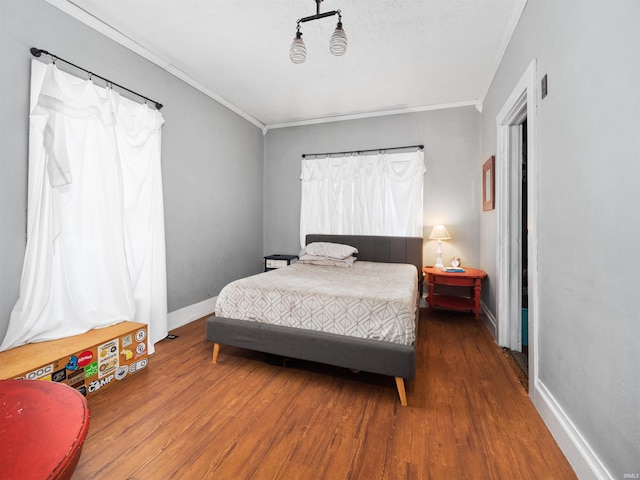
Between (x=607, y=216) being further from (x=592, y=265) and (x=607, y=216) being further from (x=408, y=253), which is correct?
(x=408, y=253)

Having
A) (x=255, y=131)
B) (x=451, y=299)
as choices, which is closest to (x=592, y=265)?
(x=451, y=299)

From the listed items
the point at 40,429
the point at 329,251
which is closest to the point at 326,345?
the point at 40,429

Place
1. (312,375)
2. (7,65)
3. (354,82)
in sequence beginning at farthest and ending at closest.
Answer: (354,82), (312,375), (7,65)

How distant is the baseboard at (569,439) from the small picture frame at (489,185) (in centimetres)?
172

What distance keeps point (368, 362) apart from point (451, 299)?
208 centimetres

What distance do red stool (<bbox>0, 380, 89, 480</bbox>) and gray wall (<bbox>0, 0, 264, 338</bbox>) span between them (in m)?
1.73

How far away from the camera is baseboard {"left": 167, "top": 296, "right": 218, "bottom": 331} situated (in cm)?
300

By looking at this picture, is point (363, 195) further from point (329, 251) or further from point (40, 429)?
point (40, 429)

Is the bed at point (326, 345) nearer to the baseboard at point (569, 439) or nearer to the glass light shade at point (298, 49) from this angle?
the baseboard at point (569, 439)

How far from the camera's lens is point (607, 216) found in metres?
1.10

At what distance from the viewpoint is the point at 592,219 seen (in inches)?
47.2

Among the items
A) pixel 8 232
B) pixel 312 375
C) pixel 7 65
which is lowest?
pixel 312 375

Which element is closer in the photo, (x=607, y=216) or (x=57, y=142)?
(x=607, y=216)

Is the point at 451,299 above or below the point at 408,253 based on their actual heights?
below
